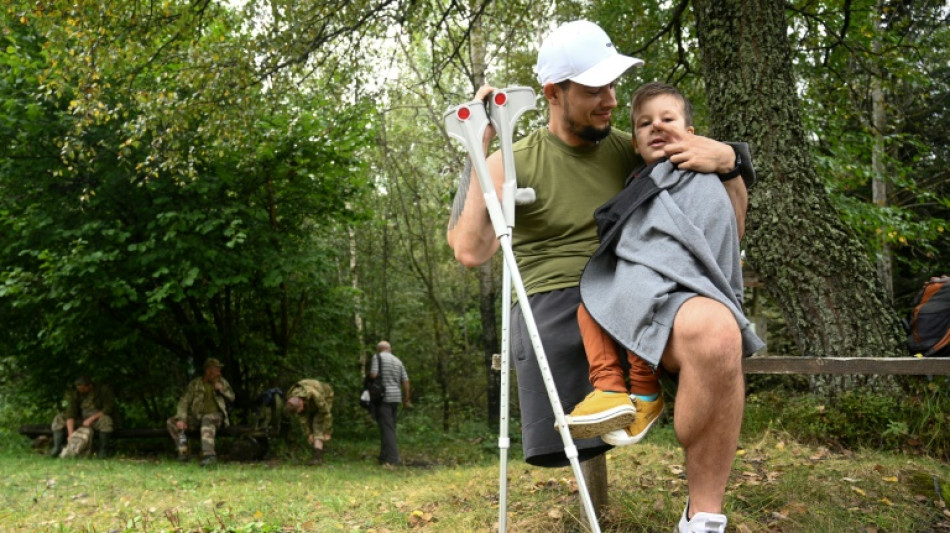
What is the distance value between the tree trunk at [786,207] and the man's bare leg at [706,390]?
3807 millimetres

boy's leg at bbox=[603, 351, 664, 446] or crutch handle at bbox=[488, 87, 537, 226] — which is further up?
crutch handle at bbox=[488, 87, 537, 226]

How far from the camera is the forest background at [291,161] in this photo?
19.6 ft

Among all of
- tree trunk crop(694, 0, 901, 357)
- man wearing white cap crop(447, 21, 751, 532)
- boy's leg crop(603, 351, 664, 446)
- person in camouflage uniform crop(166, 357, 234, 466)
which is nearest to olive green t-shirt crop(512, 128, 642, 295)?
man wearing white cap crop(447, 21, 751, 532)

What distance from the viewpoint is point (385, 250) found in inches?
780

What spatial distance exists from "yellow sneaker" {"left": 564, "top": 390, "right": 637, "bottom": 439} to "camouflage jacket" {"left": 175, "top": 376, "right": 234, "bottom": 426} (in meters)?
11.1

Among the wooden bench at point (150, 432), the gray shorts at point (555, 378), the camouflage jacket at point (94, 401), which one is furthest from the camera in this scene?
Result: the camouflage jacket at point (94, 401)

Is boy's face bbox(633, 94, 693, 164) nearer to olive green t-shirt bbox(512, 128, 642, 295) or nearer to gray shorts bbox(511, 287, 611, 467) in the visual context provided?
olive green t-shirt bbox(512, 128, 642, 295)

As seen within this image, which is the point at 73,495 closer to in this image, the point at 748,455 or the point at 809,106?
the point at 748,455

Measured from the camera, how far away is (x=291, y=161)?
12.6m

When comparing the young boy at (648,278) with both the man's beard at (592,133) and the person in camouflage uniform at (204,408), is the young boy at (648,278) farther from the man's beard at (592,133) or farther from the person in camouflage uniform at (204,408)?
the person in camouflage uniform at (204,408)

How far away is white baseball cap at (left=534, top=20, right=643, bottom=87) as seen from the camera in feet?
8.91

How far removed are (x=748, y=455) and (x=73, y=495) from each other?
6.13 m

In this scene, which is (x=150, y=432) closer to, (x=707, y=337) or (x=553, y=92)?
(x=553, y=92)

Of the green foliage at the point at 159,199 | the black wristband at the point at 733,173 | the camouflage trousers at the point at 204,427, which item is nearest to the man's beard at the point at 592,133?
the black wristband at the point at 733,173
